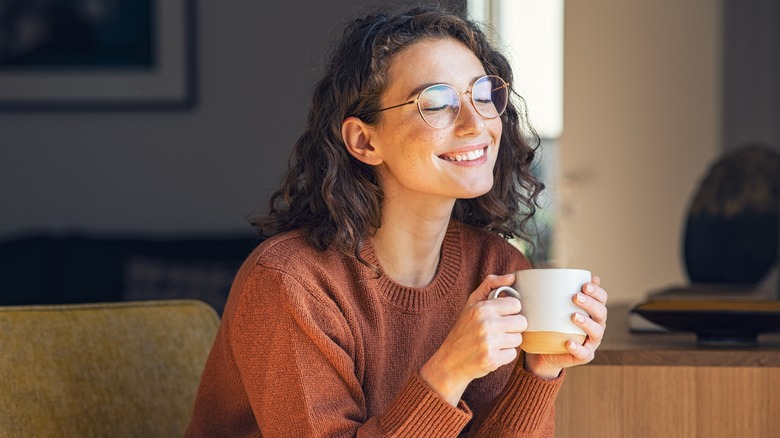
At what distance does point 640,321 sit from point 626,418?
0.26 m

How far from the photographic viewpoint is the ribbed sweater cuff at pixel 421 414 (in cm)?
122

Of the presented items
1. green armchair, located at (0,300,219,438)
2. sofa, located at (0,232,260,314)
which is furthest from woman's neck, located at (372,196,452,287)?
sofa, located at (0,232,260,314)

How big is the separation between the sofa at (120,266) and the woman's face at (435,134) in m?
1.54

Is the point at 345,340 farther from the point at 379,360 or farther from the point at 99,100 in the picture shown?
the point at 99,100

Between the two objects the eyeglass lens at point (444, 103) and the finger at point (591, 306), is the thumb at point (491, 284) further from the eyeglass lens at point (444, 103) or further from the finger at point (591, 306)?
the eyeglass lens at point (444, 103)

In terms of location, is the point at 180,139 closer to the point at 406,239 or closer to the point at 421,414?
the point at 406,239

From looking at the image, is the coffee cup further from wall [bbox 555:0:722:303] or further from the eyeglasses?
wall [bbox 555:0:722:303]

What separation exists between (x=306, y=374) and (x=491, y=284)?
247mm

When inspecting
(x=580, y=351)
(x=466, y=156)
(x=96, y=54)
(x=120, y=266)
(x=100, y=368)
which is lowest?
(x=120, y=266)

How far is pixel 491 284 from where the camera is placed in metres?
1.22

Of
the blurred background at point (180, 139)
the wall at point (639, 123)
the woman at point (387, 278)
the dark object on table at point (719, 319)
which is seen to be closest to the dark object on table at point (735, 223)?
the wall at point (639, 123)

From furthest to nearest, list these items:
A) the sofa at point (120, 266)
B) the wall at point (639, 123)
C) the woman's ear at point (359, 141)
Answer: the wall at point (639, 123) → the sofa at point (120, 266) → the woman's ear at point (359, 141)

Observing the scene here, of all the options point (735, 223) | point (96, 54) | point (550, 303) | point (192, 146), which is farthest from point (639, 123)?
point (550, 303)

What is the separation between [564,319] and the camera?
1186 mm
